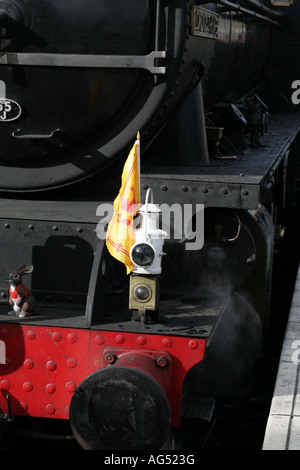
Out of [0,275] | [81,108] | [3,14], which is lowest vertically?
[0,275]

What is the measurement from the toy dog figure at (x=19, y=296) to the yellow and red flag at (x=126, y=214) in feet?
1.58

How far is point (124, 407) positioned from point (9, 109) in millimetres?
1671

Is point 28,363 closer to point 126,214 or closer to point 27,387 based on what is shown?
point 27,387

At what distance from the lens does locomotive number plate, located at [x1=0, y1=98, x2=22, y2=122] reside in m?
4.23

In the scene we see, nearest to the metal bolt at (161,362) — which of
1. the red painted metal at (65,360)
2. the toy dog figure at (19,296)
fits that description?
the red painted metal at (65,360)

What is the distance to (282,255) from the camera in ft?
29.1

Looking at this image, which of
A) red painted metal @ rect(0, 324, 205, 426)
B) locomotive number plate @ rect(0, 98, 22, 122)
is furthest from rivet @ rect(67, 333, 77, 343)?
locomotive number plate @ rect(0, 98, 22, 122)

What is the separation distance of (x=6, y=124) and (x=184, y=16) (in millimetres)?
1092

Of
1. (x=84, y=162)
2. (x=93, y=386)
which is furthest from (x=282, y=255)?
(x=93, y=386)

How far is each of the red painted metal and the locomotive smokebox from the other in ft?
0.12

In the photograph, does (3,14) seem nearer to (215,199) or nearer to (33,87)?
(33,87)

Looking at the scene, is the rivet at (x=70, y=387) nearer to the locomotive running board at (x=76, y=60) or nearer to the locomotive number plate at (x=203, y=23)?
the locomotive running board at (x=76, y=60)

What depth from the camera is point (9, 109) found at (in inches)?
167

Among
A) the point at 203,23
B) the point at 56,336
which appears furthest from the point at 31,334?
the point at 203,23
